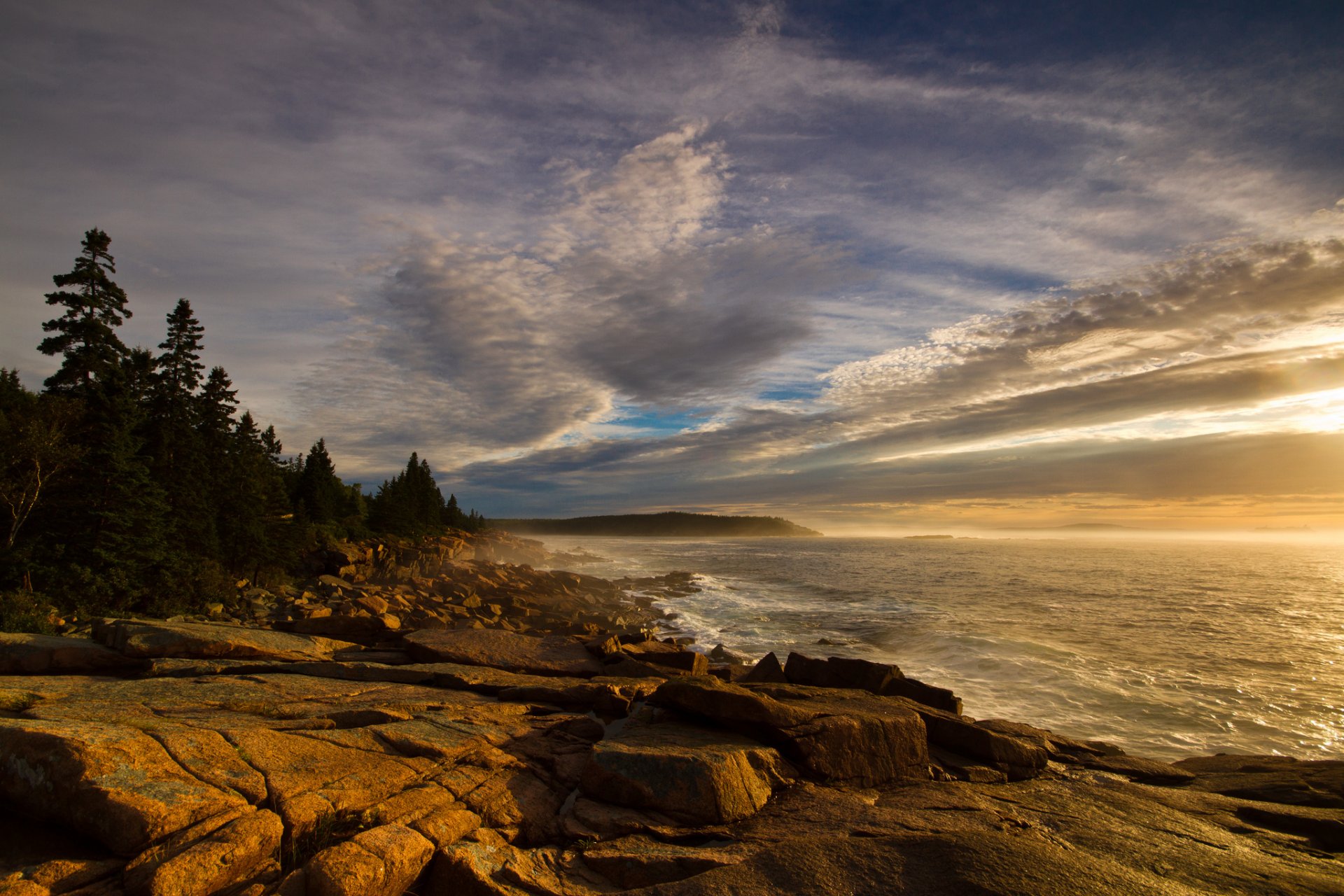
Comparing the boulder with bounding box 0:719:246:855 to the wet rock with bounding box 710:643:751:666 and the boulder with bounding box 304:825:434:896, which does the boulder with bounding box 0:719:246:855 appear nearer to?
the boulder with bounding box 304:825:434:896

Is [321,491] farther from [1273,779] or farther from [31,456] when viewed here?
[1273,779]

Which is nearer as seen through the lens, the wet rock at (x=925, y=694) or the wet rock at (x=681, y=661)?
the wet rock at (x=925, y=694)

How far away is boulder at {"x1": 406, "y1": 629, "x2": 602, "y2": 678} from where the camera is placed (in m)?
13.9

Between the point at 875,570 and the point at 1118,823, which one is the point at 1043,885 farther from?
the point at 875,570

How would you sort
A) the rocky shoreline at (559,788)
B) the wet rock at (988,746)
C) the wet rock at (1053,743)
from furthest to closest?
1. the wet rock at (1053,743)
2. the wet rock at (988,746)
3. the rocky shoreline at (559,788)

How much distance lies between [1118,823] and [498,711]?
953 centimetres

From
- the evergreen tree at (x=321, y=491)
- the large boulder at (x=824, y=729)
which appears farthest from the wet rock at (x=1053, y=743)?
the evergreen tree at (x=321, y=491)

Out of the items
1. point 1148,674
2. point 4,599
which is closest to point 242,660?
point 4,599

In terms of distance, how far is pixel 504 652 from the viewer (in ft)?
47.4

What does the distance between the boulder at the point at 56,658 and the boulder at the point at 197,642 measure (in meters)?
0.23

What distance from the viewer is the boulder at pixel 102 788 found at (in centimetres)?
546

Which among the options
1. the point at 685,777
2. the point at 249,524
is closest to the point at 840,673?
the point at 685,777

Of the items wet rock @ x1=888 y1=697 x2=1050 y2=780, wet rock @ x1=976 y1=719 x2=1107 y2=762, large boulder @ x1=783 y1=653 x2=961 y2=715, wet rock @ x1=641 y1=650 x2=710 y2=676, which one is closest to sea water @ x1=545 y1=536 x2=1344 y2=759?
wet rock @ x1=976 y1=719 x2=1107 y2=762

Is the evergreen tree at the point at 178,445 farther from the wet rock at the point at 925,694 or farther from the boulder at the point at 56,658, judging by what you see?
the wet rock at the point at 925,694
